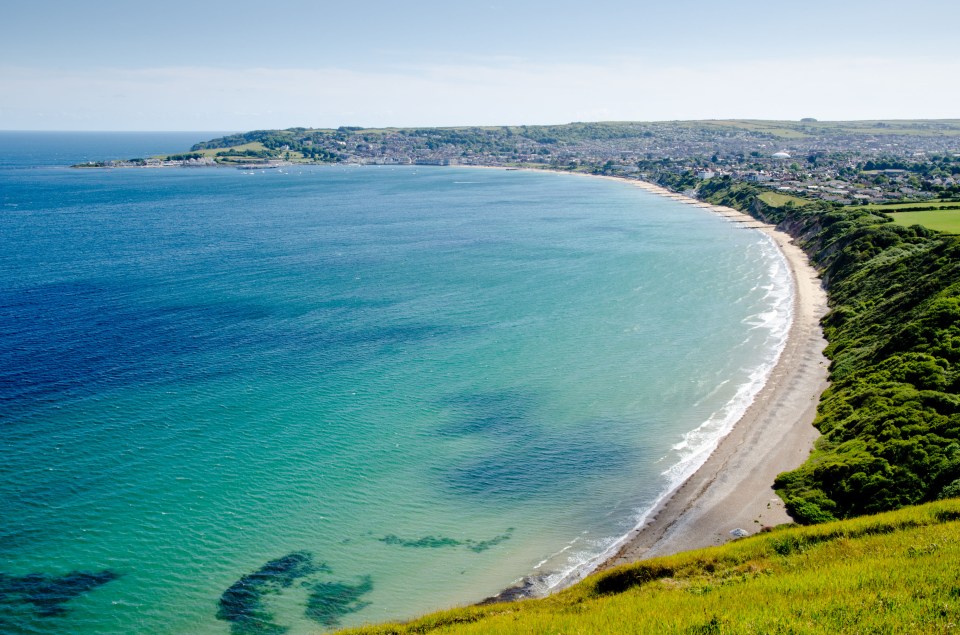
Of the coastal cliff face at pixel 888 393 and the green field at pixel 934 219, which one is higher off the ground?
the green field at pixel 934 219

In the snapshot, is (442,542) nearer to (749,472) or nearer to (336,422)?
(336,422)

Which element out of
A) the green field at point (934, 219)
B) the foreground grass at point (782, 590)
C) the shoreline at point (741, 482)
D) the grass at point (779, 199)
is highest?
the grass at point (779, 199)

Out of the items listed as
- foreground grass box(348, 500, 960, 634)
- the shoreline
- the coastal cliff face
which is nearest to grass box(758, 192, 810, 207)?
the coastal cliff face

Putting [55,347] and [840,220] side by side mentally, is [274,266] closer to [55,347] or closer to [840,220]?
[55,347]

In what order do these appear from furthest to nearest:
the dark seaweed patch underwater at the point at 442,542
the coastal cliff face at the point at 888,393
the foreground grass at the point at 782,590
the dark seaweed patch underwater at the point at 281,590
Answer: the dark seaweed patch underwater at the point at 442,542, the coastal cliff face at the point at 888,393, the dark seaweed patch underwater at the point at 281,590, the foreground grass at the point at 782,590

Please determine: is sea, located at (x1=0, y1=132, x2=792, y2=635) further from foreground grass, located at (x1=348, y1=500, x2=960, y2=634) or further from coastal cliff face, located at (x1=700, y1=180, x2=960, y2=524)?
coastal cliff face, located at (x1=700, y1=180, x2=960, y2=524)

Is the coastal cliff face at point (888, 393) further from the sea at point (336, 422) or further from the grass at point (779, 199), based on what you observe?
the grass at point (779, 199)

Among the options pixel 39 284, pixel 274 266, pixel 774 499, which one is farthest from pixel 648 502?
pixel 39 284

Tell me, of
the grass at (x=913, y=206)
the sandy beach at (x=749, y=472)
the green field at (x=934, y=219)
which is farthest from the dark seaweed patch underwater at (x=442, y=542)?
the grass at (x=913, y=206)

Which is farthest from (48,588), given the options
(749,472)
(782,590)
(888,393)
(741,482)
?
(888,393)
